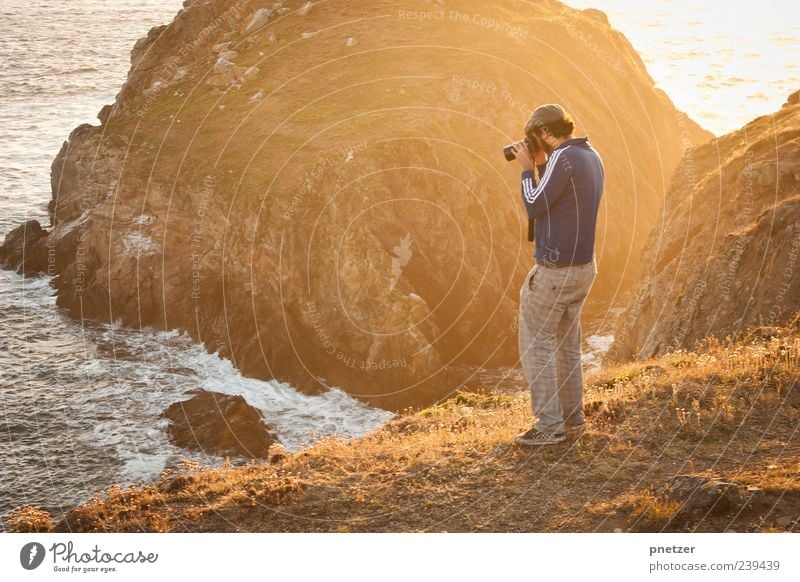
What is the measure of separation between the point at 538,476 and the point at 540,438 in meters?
1.05

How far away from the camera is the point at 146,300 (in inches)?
1913

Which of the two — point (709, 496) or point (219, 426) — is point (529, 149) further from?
point (219, 426)

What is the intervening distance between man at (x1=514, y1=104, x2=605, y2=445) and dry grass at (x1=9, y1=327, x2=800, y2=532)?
0.85 m

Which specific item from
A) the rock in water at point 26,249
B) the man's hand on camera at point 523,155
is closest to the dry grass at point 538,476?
the man's hand on camera at point 523,155

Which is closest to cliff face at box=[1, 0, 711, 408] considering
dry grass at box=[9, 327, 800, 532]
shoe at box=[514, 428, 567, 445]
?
dry grass at box=[9, 327, 800, 532]

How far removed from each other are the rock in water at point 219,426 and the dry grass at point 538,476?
20849 millimetres

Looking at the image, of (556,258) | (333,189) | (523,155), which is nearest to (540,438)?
(556,258)

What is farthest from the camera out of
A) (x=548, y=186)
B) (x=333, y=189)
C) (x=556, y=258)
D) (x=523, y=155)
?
(x=333, y=189)

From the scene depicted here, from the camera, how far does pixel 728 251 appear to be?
92.0 ft

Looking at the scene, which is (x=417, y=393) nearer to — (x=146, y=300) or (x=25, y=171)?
(x=146, y=300)

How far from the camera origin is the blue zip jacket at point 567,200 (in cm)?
1234

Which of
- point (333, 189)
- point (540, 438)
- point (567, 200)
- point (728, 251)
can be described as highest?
point (567, 200)

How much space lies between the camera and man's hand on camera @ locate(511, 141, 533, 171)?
1282cm

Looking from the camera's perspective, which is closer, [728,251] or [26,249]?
[728,251]
